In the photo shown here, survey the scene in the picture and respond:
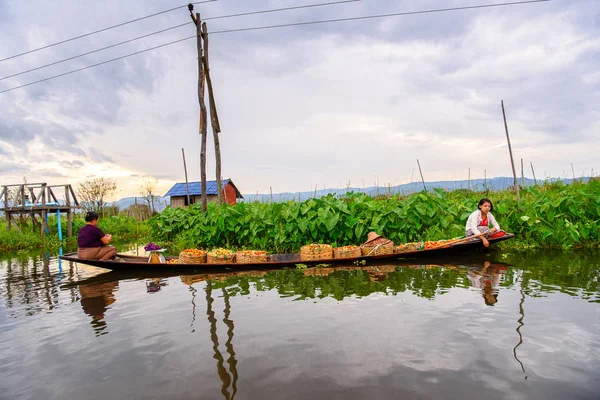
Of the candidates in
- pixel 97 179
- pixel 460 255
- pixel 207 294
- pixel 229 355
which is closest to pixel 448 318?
pixel 229 355

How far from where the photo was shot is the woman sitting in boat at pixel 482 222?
886cm

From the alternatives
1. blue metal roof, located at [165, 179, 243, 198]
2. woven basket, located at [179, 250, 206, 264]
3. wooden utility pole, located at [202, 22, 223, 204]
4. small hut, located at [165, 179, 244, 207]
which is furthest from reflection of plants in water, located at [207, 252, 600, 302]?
blue metal roof, located at [165, 179, 243, 198]

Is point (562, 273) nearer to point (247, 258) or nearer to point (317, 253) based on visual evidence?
point (317, 253)

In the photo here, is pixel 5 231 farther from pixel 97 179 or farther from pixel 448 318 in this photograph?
pixel 448 318

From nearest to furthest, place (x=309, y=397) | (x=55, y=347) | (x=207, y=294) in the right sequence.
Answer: (x=309, y=397), (x=55, y=347), (x=207, y=294)

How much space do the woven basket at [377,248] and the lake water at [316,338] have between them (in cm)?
145

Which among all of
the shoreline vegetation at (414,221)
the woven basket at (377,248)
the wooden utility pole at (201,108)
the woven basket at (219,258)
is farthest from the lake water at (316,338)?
the wooden utility pole at (201,108)

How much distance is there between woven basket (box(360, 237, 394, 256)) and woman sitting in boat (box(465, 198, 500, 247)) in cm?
190

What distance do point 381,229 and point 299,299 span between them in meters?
4.67

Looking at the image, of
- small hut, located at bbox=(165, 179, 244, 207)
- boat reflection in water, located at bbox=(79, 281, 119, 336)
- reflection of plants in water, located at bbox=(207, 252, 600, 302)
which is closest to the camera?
boat reflection in water, located at bbox=(79, 281, 119, 336)

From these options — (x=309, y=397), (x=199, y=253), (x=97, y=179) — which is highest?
(x=97, y=179)

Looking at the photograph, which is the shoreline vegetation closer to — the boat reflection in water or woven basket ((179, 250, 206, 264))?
woven basket ((179, 250, 206, 264))

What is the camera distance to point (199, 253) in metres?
8.87

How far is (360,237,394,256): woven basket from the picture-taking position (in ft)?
28.9
